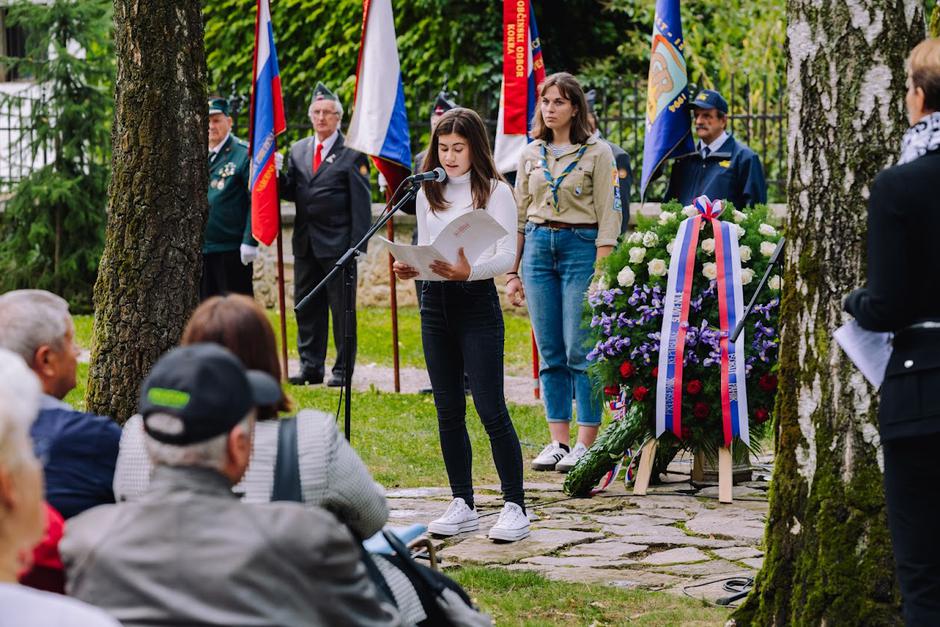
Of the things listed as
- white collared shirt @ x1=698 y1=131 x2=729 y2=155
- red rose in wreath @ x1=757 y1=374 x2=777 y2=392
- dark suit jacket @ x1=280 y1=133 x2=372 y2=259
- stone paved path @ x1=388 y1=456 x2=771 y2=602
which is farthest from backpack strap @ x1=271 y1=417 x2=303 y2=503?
dark suit jacket @ x1=280 y1=133 x2=372 y2=259

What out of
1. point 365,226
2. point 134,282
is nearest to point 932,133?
point 134,282

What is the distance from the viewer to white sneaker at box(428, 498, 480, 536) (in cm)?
648

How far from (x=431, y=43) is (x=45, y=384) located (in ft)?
45.2

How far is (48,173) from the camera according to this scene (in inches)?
607

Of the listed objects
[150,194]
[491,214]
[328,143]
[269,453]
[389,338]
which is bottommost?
[389,338]

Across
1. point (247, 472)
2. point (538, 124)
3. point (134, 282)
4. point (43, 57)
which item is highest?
point (43, 57)

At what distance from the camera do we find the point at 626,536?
656 centimetres

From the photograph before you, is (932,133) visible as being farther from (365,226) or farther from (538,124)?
(365,226)

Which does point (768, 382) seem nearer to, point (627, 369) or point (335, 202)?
point (627, 369)

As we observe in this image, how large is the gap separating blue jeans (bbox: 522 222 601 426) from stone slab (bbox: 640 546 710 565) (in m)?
1.66

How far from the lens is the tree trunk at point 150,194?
6.26 meters

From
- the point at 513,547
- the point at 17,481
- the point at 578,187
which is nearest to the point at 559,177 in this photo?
the point at 578,187

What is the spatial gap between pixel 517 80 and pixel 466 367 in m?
4.55

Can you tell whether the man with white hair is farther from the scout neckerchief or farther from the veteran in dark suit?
the veteran in dark suit
